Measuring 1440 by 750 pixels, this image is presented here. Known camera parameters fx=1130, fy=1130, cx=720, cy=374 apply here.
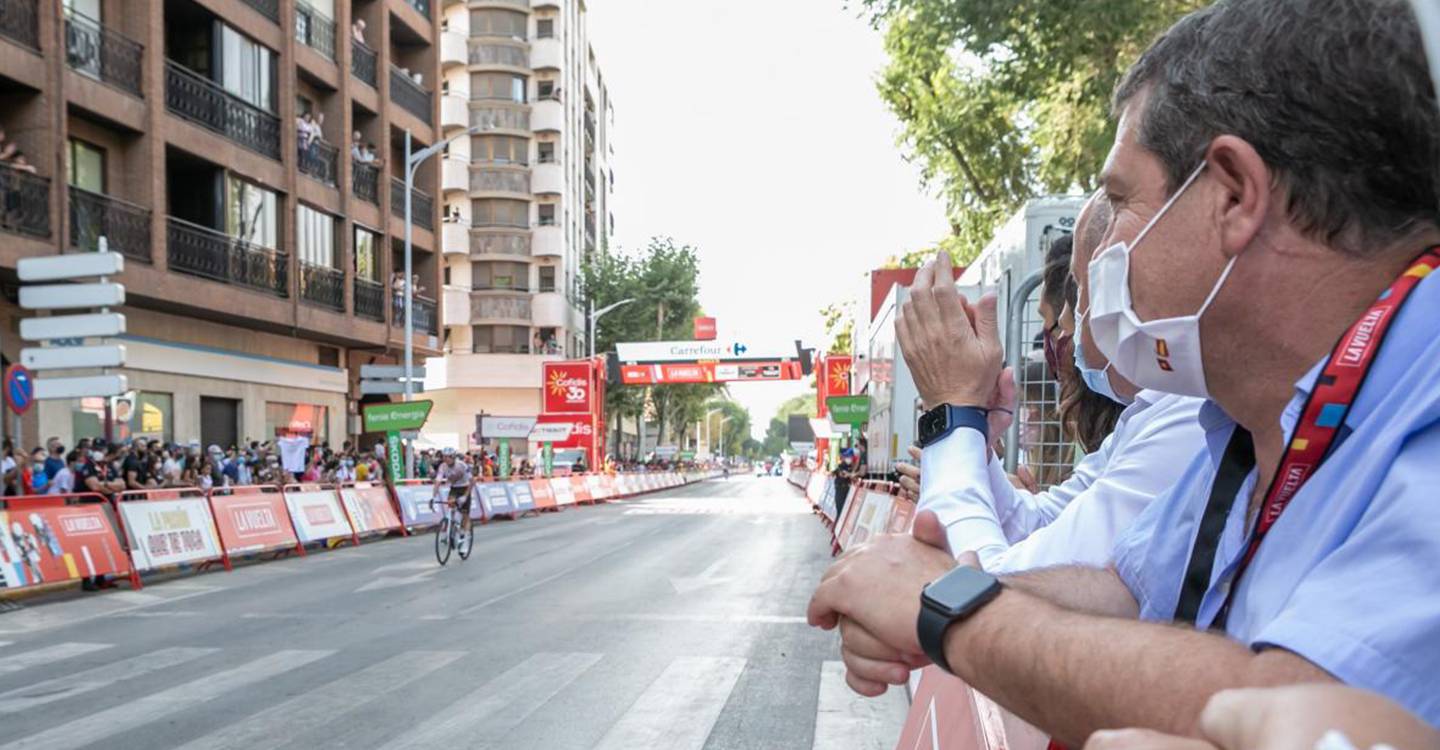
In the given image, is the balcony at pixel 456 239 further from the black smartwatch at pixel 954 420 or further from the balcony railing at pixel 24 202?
the black smartwatch at pixel 954 420

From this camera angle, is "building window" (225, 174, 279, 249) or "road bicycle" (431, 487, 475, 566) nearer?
"road bicycle" (431, 487, 475, 566)

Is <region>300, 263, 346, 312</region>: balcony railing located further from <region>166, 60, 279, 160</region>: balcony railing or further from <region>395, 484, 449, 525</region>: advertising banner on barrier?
<region>395, 484, 449, 525</region>: advertising banner on barrier

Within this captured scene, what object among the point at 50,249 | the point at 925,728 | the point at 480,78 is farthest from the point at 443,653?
the point at 480,78

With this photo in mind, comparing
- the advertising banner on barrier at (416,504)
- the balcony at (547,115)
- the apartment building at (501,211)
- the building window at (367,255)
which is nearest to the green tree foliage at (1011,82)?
the advertising banner on barrier at (416,504)

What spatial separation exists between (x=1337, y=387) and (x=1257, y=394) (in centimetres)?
29

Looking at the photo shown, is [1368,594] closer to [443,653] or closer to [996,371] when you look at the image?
[996,371]

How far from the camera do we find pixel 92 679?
24.6ft

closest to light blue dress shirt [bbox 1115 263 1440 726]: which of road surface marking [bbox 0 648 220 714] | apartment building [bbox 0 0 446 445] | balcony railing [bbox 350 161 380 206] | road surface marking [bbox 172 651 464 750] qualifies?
road surface marking [bbox 172 651 464 750]

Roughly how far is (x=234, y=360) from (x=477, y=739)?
2333cm

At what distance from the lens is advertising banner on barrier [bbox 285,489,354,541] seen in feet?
59.0

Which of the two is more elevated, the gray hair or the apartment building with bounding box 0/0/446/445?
the apartment building with bounding box 0/0/446/445

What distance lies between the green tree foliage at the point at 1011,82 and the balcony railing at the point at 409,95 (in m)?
16.4

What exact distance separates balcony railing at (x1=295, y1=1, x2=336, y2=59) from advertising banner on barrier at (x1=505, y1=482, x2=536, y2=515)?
1259 cm

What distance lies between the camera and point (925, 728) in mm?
2936
